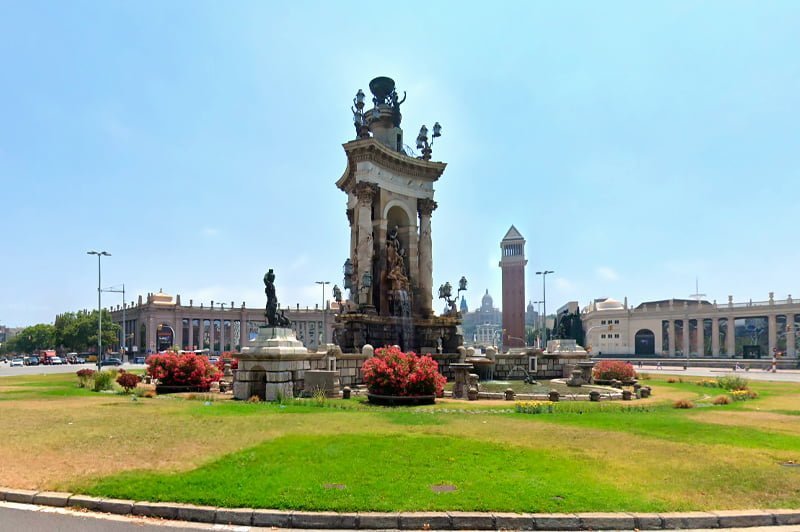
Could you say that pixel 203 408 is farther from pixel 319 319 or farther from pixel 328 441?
pixel 319 319

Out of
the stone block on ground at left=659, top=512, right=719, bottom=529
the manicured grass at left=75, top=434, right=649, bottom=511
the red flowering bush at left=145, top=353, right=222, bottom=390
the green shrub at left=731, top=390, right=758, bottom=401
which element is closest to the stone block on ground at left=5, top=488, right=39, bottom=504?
the manicured grass at left=75, top=434, right=649, bottom=511

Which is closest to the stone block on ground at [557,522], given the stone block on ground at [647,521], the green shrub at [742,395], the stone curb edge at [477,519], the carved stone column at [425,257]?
the stone curb edge at [477,519]

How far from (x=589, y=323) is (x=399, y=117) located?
320 feet

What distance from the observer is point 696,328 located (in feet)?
353

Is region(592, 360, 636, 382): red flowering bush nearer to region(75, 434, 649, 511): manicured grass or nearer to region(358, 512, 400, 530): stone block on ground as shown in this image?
region(75, 434, 649, 511): manicured grass

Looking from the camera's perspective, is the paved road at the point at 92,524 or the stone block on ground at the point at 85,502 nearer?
the paved road at the point at 92,524

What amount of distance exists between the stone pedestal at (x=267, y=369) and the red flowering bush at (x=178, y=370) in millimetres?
5112

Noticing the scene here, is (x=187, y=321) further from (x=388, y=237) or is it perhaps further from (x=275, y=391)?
(x=275, y=391)

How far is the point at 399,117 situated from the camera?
44.6 m

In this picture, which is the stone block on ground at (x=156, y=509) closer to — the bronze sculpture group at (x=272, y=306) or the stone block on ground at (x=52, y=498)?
the stone block on ground at (x=52, y=498)

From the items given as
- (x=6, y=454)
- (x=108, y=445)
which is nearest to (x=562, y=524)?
(x=108, y=445)

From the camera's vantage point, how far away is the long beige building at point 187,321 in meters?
119

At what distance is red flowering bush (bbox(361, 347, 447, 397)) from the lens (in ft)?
69.1

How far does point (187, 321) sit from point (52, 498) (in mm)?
130133
